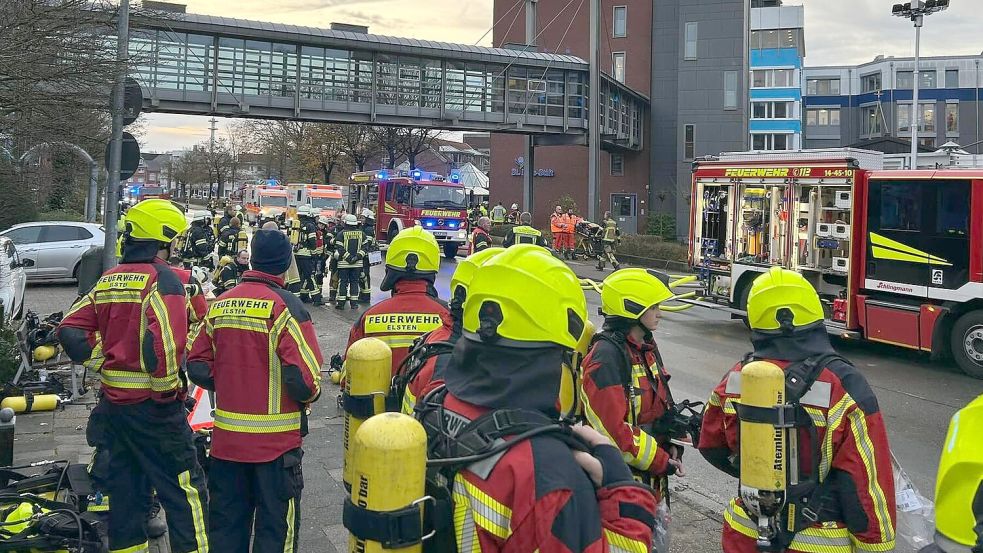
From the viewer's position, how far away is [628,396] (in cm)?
363

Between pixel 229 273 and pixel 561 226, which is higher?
pixel 561 226

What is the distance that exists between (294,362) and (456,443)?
7.11ft

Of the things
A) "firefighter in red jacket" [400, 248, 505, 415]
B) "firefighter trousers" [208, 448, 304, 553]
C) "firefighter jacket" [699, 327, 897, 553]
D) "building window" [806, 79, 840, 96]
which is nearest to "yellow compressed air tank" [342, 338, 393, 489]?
"firefighter in red jacket" [400, 248, 505, 415]

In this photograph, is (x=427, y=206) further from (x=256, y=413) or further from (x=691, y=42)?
(x=691, y=42)

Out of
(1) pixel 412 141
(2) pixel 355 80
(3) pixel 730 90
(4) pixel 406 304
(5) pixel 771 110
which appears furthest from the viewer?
(5) pixel 771 110

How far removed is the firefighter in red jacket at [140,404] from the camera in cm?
439

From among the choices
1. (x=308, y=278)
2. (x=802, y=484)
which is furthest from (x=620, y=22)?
(x=802, y=484)

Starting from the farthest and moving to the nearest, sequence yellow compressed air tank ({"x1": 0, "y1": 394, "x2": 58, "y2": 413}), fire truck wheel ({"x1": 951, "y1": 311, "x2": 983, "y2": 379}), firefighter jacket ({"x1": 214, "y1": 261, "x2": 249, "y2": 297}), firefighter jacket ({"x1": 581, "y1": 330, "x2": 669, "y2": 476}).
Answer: firefighter jacket ({"x1": 214, "y1": 261, "x2": 249, "y2": 297}), fire truck wheel ({"x1": 951, "y1": 311, "x2": 983, "y2": 379}), yellow compressed air tank ({"x1": 0, "y1": 394, "x2": 58, "y2": 413}), firefighter jacket ({"x1": 581, "y1": 330, "x2": 669, "y2": 476})

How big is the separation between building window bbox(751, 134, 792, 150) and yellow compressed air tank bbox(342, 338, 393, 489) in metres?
56.6

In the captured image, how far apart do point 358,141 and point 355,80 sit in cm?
2241

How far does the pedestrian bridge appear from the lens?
86.9 feet

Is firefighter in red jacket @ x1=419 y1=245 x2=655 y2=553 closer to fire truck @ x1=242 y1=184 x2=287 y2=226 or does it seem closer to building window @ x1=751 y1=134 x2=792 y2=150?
fire truck @ x1=242 y1=184 x2=287 y2=226

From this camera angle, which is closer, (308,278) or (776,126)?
(308,278)

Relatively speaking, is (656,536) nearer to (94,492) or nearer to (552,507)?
(552,507)
